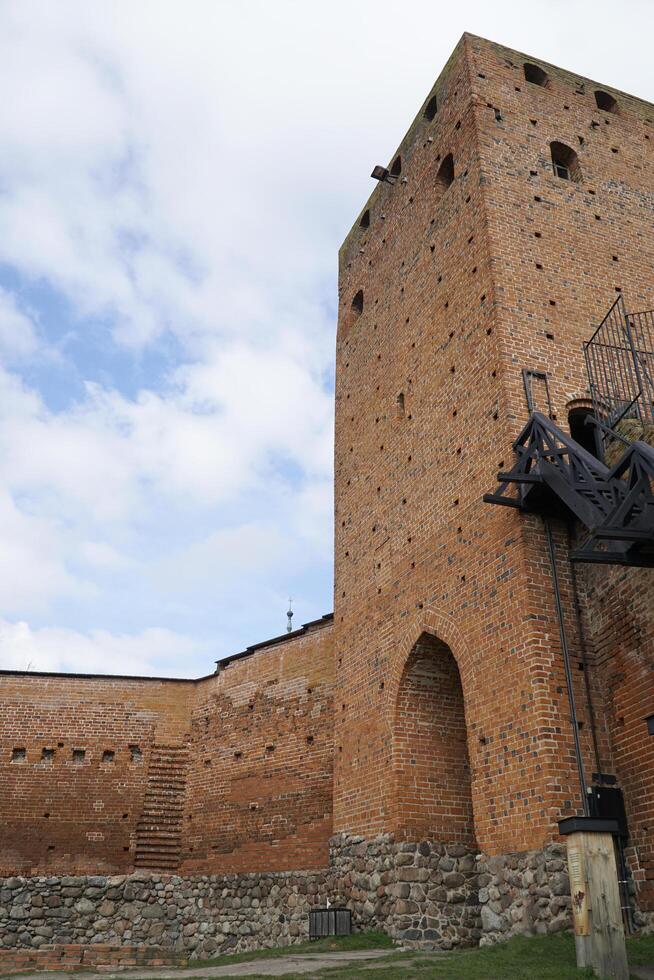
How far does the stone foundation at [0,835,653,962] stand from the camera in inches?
311

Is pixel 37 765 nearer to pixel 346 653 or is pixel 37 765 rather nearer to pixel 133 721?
pixel 133 721

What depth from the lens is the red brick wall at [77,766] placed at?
1487 cm

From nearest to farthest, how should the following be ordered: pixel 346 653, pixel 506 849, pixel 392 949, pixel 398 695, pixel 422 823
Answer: pixel 506 849 < pixel 392 949 < pixel 422 823 < pixel 398 695 < pixel 346 653

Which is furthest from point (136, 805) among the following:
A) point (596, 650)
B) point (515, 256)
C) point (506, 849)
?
point (515, 256)

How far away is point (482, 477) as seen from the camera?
32.9ft

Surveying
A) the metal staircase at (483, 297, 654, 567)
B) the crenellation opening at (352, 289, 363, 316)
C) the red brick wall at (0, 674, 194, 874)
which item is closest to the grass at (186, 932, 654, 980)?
the metal staircase at (483, 297, 654, 567)

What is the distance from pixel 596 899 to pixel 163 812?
1089 centimetres

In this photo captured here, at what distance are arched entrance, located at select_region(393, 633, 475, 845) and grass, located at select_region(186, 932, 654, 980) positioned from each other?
202 centimetres

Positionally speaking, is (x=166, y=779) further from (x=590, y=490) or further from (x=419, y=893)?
(x=590, y=490)

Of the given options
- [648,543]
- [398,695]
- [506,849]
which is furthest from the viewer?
[398,695]

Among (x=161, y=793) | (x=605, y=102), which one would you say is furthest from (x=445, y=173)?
(x=161, y=793)

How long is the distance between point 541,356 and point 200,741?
32.8 ft

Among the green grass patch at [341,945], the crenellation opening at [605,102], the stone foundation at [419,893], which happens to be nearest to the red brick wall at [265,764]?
the stone foundation at [419,893]

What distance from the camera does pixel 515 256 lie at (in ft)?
36.8
